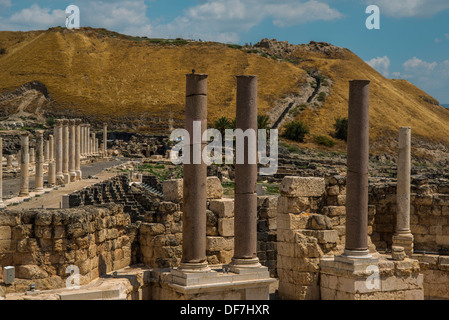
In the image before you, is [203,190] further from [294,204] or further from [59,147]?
[59,147]

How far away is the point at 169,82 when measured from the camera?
370ft

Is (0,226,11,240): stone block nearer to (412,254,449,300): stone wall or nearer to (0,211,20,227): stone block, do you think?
(0,211,20,227): stone block

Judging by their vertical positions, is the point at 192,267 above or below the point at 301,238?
below

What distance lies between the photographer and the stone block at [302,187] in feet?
55.1

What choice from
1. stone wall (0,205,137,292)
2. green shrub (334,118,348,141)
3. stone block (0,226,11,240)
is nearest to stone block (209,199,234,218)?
stone wall (0,205,137,292)

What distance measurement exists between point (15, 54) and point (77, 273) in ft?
399

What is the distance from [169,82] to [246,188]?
99.3 m

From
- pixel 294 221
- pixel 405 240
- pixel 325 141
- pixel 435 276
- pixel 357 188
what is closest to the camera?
pixel 357 188

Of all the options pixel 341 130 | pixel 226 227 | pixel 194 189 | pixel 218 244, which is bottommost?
pixel 218 244

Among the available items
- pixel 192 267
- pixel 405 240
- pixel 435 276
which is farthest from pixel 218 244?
pixel 435 276

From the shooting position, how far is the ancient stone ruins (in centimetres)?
1306

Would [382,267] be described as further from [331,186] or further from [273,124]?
[273,124]

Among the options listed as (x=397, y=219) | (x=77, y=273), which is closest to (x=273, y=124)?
(x=397, y=219)
